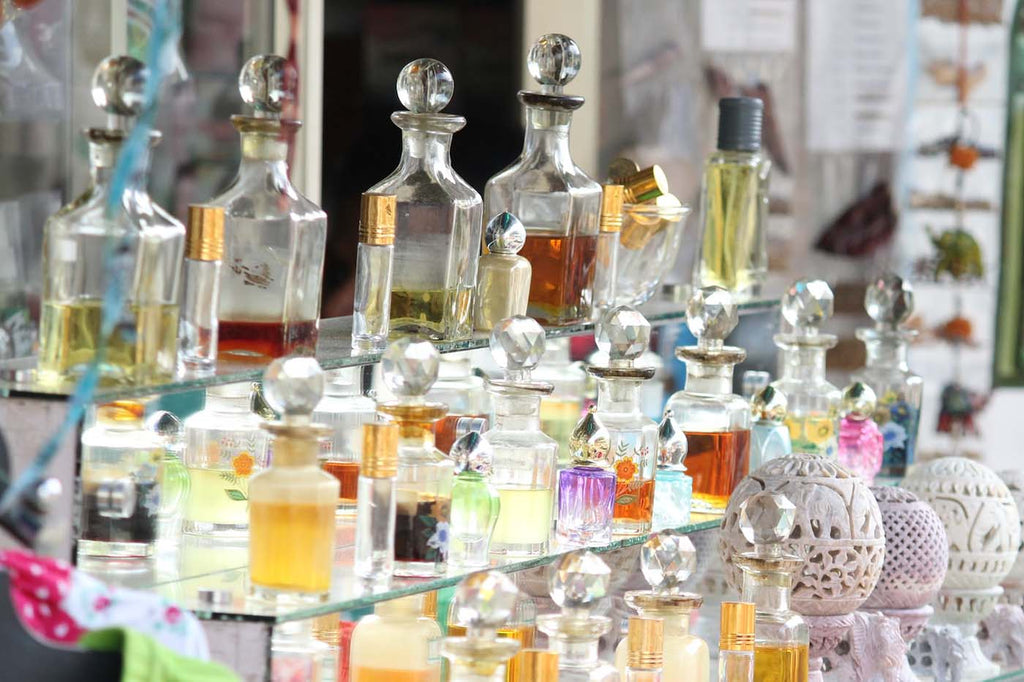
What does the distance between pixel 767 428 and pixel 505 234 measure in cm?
43

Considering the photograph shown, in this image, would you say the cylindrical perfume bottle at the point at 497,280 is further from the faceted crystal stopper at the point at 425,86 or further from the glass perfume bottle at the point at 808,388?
the glass perfume bottle at the point at 808,388

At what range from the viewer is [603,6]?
3.27 meters

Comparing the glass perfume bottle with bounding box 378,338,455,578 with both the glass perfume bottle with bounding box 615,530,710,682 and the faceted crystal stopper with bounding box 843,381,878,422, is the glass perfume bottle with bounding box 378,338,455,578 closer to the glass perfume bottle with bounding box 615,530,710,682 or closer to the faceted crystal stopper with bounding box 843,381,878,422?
the glass perfume bottle with bounding box 615,530,710,682

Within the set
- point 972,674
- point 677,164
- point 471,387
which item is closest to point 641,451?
point 471,387

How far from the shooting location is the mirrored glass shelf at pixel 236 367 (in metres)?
1.21

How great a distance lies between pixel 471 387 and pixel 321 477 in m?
0.47

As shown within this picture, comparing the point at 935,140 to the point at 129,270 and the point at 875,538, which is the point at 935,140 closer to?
the point at 875,538

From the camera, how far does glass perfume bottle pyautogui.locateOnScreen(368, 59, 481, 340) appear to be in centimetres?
150

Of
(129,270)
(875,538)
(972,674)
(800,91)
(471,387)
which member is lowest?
(972,674)

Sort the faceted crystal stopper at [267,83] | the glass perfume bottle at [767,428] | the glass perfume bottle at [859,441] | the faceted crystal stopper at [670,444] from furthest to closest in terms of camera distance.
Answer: the glass perfume bottle at [859,441]
the glass perfume bottle at [767,428]
the faceted crystal stopper at [670,444]
the faceted crystal stopper at [267,83]

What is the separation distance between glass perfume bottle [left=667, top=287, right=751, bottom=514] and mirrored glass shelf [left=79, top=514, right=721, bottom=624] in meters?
0.31

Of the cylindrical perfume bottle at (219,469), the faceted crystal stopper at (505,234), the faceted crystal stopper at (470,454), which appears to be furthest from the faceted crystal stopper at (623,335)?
the cylindrical perfume bottle at (219,469)

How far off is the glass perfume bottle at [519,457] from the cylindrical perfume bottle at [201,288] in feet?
0.85

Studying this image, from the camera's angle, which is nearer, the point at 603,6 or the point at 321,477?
the point at 321,477
